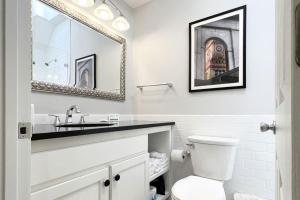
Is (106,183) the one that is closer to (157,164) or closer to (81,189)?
(81,189)

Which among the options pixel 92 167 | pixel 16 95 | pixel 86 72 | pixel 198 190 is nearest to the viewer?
pixel 16 95

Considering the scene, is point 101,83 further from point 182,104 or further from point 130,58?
point 182,104

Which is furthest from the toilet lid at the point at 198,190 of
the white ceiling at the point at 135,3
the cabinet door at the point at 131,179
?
the white ceiling at the point at 135,3

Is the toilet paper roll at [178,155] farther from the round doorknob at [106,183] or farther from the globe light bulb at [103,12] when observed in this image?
the globe light bulb at [103,12]

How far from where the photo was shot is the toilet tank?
1551 millimetres

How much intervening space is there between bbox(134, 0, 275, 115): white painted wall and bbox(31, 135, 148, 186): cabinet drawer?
89 centimetres

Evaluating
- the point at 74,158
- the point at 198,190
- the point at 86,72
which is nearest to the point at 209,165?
the point at 198,190

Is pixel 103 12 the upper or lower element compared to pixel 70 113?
upper

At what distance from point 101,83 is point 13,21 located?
134cm

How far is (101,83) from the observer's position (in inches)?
75.6

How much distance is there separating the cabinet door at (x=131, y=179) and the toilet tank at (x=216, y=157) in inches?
19.3

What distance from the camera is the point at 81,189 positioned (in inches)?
38.8

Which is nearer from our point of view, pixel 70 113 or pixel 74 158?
pixel 74 158

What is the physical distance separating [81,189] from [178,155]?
42.5 inches
